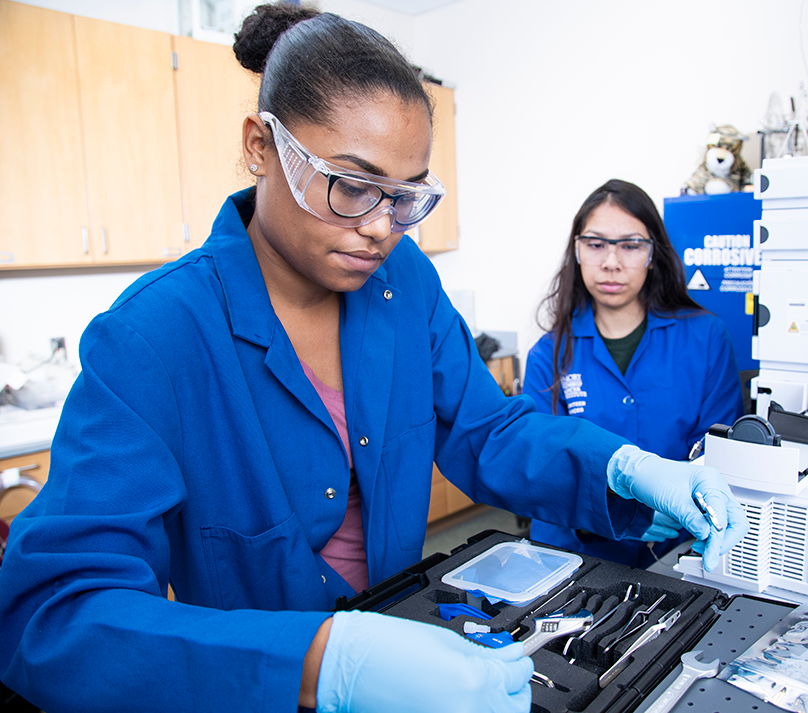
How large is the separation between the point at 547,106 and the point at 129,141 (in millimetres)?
2301

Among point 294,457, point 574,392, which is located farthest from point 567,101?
point 294,457

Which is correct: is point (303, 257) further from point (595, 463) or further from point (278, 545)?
point (595, 463)

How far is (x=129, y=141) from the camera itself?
9.03 ft

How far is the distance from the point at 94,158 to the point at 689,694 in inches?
111

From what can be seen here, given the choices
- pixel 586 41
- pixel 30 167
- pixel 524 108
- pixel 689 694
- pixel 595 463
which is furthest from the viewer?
pixel 524 108

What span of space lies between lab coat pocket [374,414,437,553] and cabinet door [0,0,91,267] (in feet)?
6.99

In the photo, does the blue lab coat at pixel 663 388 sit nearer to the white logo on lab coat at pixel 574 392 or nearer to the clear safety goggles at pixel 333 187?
the white logo on lab coat at pixel 574 392

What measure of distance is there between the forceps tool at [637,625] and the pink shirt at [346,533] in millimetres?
452

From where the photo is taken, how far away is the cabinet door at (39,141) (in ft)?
8.00

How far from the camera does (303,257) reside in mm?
916

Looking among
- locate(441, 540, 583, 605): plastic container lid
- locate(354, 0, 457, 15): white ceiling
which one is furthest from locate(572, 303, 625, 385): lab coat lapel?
locate(354, 0, 457, 15): white ceiling

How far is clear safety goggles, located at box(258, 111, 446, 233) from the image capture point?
32.6 inches

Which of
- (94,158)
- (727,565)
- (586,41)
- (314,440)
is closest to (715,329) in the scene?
(727,565)

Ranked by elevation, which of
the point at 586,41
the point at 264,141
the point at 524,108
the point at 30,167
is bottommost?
the point at 264,141
